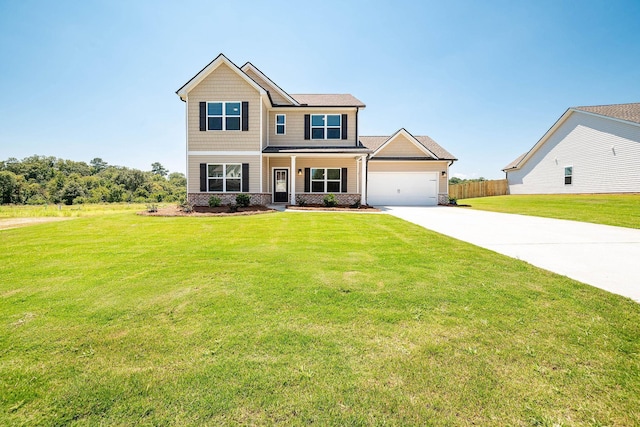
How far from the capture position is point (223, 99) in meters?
15.7

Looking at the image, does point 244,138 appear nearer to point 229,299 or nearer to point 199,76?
point 199,76

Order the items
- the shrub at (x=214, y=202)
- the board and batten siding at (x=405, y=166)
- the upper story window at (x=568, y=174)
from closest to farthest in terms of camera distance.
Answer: the shrub at (x=214, y=202), the board and batten siding at (x=405, y=166), the upper story window at (x=568, y=174)

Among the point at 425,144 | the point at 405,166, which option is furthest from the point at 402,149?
the point at 425,144

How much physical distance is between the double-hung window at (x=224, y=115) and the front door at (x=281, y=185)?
4072 mm

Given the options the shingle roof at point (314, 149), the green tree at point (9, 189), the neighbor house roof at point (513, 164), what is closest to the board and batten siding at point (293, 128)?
the shingle roof at point (314, 149)

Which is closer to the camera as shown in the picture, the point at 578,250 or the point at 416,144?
the point at 578,250

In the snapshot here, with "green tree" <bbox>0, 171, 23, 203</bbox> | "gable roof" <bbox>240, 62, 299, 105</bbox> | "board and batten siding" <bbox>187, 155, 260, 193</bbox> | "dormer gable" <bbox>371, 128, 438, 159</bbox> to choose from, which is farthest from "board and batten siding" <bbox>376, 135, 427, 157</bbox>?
"green tree" <bbox>0, 171, 23, 203</bbox>

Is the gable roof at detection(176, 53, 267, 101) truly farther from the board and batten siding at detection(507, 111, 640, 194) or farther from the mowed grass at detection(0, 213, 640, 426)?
the board and batten siding at detection(507, 111, 640, 194)

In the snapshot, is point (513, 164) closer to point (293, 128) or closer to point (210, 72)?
point (293, 128)

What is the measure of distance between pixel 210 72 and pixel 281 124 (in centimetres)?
509

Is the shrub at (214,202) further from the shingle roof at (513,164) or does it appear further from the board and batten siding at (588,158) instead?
the shingle roof at (513,164)

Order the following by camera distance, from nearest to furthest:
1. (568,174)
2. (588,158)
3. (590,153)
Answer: (590,153) → (588,158) → (568,174)

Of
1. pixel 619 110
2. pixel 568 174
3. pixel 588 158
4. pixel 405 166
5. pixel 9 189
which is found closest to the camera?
pixel 619 110

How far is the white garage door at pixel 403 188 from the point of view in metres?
20.4
